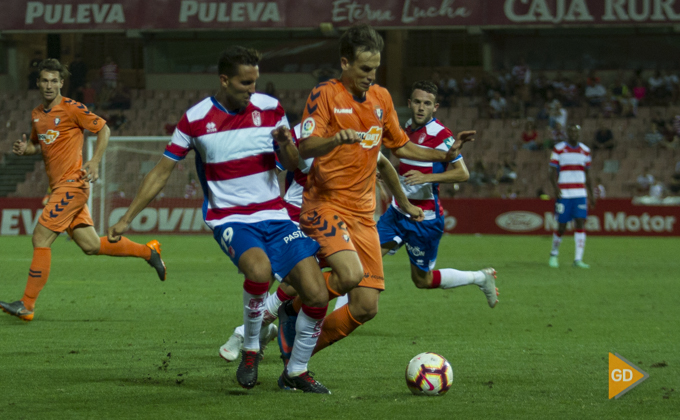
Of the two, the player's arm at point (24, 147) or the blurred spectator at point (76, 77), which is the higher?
the player's arm at point (24, 147)

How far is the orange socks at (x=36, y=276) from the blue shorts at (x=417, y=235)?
2.94 m

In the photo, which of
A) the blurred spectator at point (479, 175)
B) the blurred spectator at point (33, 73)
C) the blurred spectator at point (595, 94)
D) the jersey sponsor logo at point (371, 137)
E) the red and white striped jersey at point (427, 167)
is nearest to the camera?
the jersey sponsor logo at point (371, 137)

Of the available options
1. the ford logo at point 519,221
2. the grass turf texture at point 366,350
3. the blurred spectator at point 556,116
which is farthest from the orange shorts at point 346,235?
the blurred spectator at point 556,116

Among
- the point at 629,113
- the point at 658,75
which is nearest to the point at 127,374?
the point at 629,113

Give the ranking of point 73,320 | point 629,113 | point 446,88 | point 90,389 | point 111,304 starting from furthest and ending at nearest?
point 446,88, point 629,113, point 111,304, point 73,320, point 90,389

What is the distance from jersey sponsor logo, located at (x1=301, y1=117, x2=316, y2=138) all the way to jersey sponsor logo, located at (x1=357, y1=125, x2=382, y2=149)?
335mm

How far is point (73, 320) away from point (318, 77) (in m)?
22.3

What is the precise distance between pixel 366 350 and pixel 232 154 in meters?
1.93

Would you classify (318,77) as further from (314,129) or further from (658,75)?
(314,129)

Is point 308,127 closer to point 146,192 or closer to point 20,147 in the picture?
point 146,192

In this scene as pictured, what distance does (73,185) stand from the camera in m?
7.57

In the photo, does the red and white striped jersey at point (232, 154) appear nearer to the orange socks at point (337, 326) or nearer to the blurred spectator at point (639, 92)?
the orange socks at point (337, 326)

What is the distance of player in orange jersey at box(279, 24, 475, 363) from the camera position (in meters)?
4.83

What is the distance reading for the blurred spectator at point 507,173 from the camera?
2312 cm
